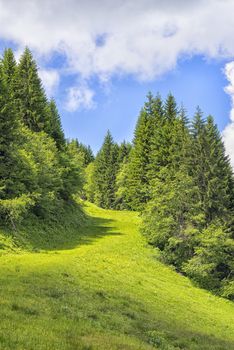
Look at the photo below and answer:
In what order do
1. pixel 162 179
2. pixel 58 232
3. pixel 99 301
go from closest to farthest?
1. pixel 99 301
2. pixel 58 232
3. pixel 162 179

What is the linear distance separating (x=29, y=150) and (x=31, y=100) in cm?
1126

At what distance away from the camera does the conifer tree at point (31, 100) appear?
2149 inches

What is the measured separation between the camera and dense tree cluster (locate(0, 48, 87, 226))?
38.6 m

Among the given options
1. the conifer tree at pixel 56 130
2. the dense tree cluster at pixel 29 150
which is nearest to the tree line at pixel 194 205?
the dense tree cluster at pixel 29 150

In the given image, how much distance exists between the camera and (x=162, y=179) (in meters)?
54.1

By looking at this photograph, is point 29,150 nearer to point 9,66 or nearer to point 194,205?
point 9,66

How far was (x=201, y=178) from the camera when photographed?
46.7 m

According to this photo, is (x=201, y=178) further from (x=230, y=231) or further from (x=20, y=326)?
(x=20, y=326)

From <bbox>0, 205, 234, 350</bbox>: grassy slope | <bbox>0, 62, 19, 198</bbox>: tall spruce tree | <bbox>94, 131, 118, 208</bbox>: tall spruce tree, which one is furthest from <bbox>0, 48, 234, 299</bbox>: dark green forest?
<bbox>94, 131, 118, 208</bbox>: tall spruce tree

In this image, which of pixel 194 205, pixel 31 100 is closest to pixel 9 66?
pixel 31 100

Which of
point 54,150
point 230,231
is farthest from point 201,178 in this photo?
point 54,150

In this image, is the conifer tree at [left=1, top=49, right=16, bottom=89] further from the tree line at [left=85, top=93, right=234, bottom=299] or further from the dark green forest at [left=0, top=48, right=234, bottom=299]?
the tree line at [left=85, top=93, right=234, bottom=299]

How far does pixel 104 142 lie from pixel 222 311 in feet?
276

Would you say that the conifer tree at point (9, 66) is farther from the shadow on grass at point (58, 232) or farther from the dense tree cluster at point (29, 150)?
the shadow on grass at point (58, 232)
